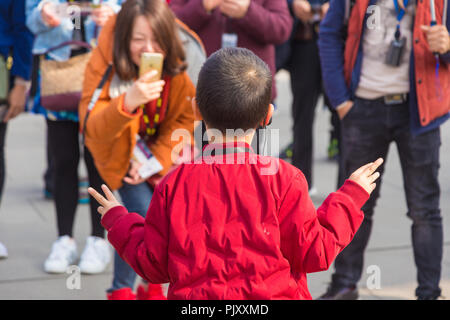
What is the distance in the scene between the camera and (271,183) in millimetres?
2162

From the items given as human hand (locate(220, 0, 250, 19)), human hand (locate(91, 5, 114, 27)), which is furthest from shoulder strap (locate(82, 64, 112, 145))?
human hand (locate(220, 0, 250, 19))

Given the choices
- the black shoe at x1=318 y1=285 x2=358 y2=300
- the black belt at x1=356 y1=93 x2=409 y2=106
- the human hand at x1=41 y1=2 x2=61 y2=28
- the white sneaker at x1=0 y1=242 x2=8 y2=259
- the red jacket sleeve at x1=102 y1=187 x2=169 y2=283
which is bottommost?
the white sneaker at x1=0 y1=242 x2=8 y2=259

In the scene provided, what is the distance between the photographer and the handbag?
438cm

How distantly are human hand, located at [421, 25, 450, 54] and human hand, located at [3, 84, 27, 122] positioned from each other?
8.26 ft

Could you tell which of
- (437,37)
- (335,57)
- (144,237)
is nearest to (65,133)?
(335,57)

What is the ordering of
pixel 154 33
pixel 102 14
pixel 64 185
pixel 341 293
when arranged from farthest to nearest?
pixel 64 185 < pixel 102 14 < pixel 341 293 < pixel 154 33

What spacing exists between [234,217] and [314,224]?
0.25 m

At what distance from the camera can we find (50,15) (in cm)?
432

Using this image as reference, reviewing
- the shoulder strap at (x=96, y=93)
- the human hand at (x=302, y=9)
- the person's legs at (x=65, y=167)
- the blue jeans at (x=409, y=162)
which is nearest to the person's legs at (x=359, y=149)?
the blue jeans at (x=409, y=162)

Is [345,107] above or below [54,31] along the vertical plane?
below

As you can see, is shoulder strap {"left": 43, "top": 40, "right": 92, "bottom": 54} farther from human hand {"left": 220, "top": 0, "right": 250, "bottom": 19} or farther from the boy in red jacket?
the boy in red jacket

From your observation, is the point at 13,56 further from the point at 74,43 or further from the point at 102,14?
the point at 102,14
